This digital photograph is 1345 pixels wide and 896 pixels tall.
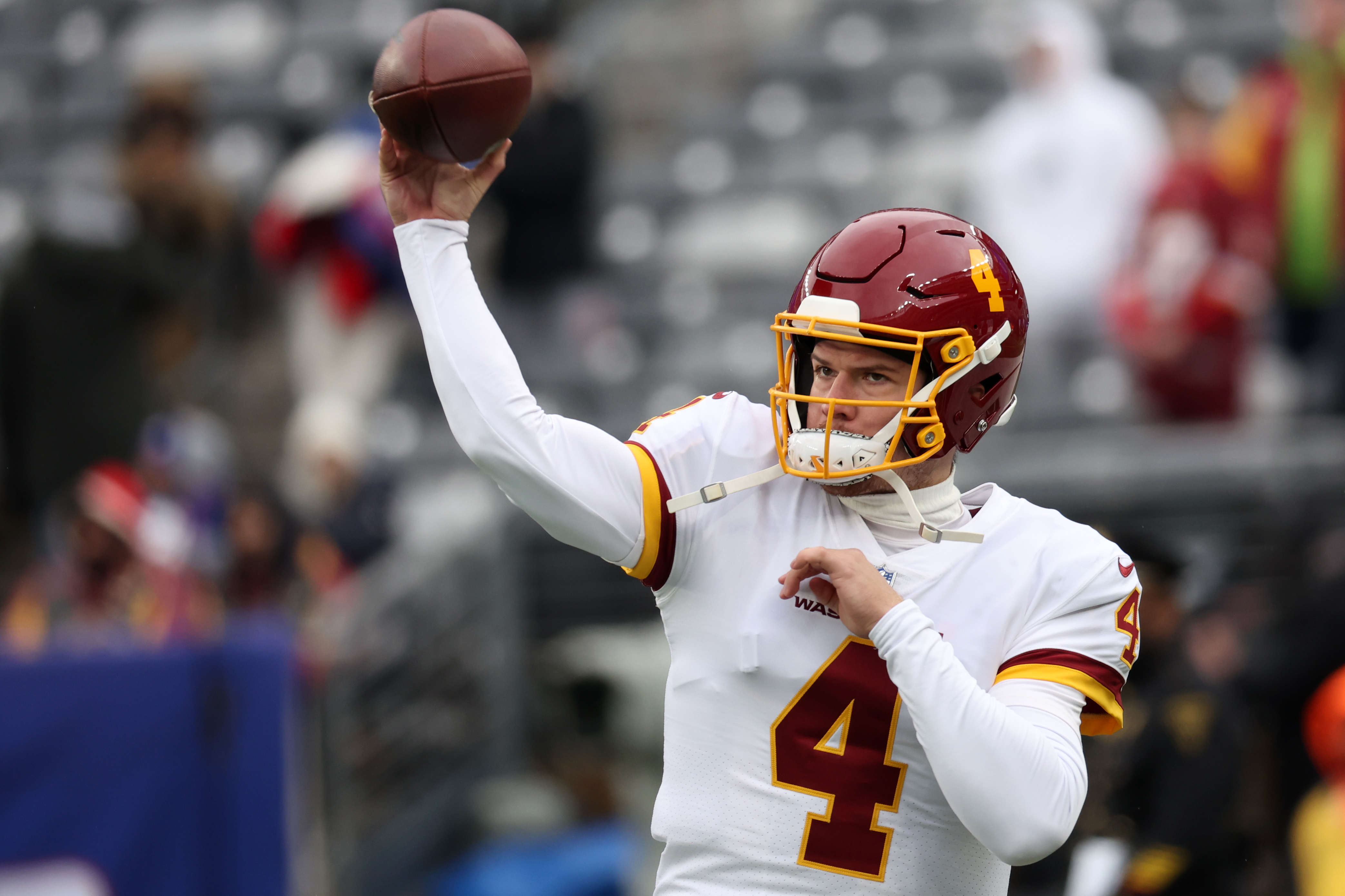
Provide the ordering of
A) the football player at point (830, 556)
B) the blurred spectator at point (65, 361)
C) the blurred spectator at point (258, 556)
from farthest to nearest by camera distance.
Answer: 1. the blurred spectator at point (258, 556)
2. the blurred spectator at point (65, 361)
3. the football player at point (830, 556)

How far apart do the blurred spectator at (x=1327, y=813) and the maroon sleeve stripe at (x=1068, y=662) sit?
302 cm

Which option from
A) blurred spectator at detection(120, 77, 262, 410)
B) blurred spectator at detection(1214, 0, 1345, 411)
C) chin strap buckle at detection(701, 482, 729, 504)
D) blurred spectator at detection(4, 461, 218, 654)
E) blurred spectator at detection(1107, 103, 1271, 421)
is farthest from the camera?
blurred spectator at detection(1214, 0, 1345, 411)

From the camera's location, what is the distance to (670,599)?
2.70 m

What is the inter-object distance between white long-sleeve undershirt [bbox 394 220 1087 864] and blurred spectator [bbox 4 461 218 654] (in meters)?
4.13

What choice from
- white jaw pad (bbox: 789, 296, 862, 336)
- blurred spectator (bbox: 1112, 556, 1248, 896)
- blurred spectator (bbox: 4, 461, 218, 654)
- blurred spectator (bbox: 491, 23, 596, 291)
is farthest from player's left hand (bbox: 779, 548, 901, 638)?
blurred spectator (bbox: 491, 23, 596, 291)

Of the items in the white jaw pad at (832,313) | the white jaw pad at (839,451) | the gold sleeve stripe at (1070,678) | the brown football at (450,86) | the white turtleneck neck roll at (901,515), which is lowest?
the gold sleeve stripe at (1070,678)

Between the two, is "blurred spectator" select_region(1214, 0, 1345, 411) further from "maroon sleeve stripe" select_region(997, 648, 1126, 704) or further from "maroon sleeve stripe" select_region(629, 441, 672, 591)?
"maroon sleeve stripe" select_region(629, 441, 672, 591)

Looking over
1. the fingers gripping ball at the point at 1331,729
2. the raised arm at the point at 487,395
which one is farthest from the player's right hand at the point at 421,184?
the fingers gripping ball at the point at 1331,729

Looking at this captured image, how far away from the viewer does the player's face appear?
103 inches

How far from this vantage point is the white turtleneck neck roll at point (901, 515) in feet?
8.84

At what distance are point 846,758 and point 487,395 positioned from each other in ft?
2.39

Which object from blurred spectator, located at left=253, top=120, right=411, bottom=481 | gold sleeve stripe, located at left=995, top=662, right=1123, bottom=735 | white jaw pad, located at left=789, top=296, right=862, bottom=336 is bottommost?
blurred spectator, located at left=253, top=120, right=411, bottom=481

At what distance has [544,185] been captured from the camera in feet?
28.0

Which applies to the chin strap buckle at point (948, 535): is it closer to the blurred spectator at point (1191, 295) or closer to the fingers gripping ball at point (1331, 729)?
the fingers gripping ball at point (1331, 729)
